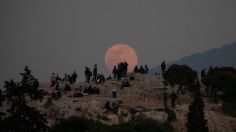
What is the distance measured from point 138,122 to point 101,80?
21.3 m

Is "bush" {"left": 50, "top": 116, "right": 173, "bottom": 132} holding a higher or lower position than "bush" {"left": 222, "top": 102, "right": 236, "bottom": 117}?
lower

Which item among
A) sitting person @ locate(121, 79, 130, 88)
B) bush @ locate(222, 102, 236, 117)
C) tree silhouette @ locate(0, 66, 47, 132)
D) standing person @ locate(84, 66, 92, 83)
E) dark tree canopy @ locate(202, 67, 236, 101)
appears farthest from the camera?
standing person @ locate(84, 66, 92, 83)

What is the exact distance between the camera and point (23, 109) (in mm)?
21531

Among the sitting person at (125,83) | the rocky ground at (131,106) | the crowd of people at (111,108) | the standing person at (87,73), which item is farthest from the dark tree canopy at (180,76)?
the crowd of people at (111,108)

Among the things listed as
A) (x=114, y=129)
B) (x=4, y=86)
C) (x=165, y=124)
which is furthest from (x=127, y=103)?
(x=4, y=86)

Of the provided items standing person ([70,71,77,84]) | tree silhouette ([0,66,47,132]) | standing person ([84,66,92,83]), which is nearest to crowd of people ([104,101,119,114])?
standing person ([70,71,77,84])

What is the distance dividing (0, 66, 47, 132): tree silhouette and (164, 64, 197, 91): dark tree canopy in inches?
1838

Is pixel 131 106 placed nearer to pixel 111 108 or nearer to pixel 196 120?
pixel 111 108

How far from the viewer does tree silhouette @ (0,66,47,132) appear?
21.2 metres

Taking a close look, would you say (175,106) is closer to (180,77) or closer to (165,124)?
(165,124)

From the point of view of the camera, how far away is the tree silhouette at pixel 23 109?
2116 cm

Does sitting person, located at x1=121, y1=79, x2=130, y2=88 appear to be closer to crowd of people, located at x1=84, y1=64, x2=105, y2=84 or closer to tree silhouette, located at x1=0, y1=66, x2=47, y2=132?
crowd of people, located at x1=84, y1=64, x2=105, y2=84

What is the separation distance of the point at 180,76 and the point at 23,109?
48.1 meters

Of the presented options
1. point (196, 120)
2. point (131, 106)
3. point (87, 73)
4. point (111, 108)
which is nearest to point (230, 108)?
point (196, 120)
